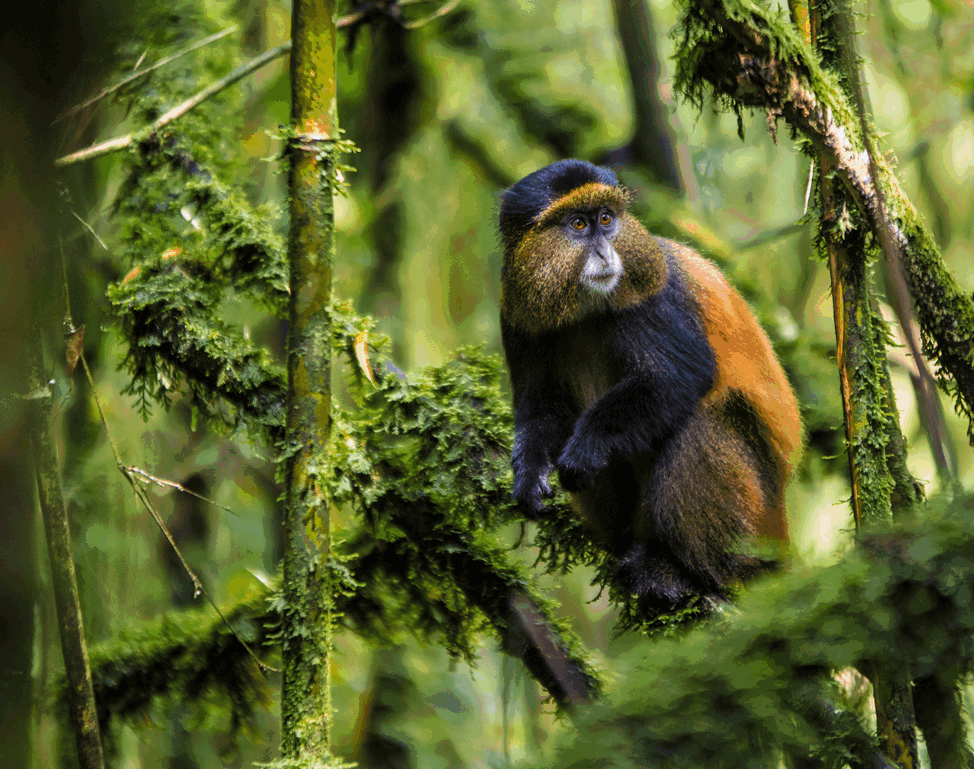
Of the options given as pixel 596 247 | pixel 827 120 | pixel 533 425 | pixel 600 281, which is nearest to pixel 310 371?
pixel 533 425

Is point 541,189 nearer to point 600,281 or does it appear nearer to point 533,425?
point 600,281

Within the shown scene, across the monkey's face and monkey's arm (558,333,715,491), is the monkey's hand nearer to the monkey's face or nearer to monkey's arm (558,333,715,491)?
monkey's arm (558,333,715,491)

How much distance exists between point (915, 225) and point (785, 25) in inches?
29.7

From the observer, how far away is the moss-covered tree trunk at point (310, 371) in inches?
111

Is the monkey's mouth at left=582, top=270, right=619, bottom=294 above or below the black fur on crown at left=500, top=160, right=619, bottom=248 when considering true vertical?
below

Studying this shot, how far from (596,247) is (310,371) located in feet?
4.87

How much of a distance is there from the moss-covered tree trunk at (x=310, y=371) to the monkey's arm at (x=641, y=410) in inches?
43.3

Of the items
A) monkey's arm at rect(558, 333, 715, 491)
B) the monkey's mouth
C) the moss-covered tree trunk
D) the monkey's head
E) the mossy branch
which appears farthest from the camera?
the monkey's head

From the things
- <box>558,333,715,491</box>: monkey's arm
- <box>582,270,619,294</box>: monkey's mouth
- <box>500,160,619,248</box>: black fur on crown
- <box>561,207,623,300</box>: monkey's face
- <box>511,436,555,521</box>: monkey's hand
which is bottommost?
<box>511,436,555,521</box>: monkey's hand

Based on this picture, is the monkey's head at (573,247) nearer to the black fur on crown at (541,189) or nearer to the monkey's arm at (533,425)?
the black fur on crown at (541,189)

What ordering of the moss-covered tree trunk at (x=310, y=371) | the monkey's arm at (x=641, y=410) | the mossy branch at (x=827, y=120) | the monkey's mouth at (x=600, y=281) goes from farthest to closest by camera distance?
1. the monkey's mouth at (x=600, y=281)
2. the monkey's arm at (x=641, y=410)
3. the moss-covered tree trunk at (x=310, y=371)
4. the mossy branch at (x=827, y=120)

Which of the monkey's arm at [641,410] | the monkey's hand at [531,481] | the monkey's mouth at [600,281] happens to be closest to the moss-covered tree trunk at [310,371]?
the monkey's hand at [531,481]

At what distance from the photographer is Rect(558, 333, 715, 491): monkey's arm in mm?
3430

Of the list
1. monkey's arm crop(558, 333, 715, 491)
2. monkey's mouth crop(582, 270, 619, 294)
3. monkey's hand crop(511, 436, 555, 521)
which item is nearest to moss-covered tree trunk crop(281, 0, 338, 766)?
monkey's hand crop(511, 436, 555, 521)
